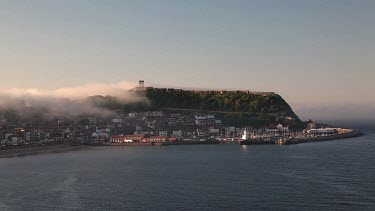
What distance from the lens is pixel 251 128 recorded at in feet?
486

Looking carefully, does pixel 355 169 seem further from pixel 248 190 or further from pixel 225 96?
pixel 225 96

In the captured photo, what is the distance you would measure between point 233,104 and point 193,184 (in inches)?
4925

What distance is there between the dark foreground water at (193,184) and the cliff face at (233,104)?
86.0 m

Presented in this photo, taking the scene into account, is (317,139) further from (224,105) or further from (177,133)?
(224,105)

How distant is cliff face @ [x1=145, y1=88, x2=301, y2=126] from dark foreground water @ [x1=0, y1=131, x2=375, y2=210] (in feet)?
282

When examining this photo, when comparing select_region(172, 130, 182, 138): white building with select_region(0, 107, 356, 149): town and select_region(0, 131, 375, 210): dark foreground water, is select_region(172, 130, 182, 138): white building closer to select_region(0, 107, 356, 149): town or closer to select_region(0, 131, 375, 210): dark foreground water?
select_region(0, 107, 356, 149): town

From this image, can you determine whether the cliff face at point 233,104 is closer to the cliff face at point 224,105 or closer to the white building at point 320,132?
the cliff face at point 224,105

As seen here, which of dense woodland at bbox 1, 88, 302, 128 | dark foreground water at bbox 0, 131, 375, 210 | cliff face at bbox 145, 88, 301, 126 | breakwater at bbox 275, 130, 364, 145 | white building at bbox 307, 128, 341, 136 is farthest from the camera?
cliff face at bbox 145, 88, 301, 126

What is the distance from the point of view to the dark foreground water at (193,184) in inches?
1585

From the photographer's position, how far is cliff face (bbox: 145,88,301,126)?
159000 mm

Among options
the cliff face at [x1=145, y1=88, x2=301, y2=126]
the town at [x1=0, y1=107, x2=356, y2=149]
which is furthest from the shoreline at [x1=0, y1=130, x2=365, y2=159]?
the cliff face at [x1=145, y1=88, x2=301, y2=126]

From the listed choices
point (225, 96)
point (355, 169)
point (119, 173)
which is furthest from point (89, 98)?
point (355, 169)

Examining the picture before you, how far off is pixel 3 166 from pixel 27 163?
463cm

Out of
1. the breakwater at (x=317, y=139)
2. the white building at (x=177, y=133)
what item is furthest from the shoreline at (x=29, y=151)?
the breakwater at (x=317, y=139)
